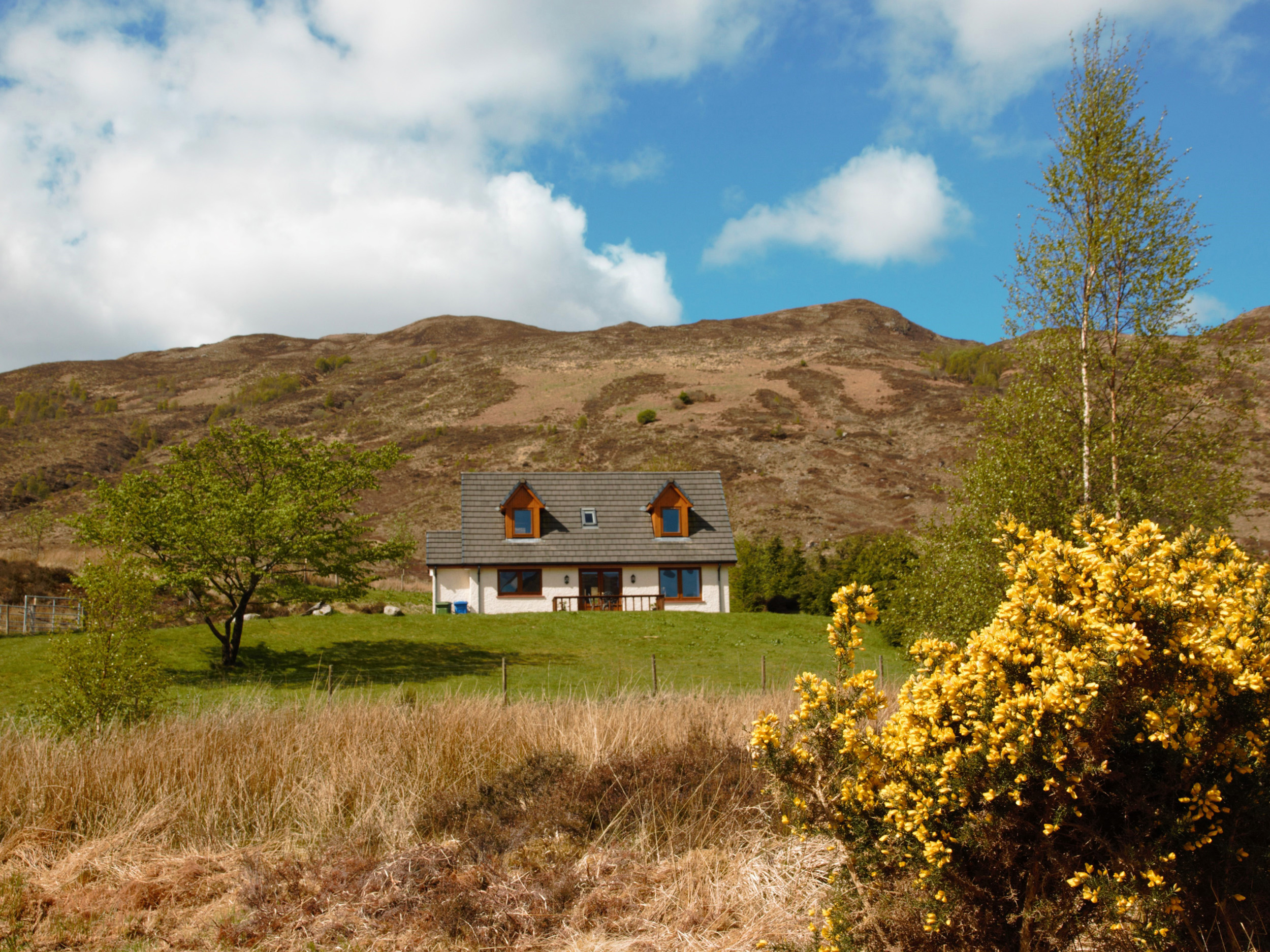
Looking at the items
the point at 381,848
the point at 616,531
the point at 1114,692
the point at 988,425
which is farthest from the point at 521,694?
the point at 616,531

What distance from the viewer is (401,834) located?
7074mm

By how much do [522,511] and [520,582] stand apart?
2.83 m

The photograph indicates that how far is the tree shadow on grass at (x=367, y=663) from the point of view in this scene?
58.9 ft

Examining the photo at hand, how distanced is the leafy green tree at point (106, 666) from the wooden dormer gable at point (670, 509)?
2370 centimetres

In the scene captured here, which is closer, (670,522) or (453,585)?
(453,585)

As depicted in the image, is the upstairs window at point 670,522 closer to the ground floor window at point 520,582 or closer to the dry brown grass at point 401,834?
the ground floor window at point 520,582

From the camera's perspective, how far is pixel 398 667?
1947 cm

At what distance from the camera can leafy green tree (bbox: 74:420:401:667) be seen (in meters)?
18.5

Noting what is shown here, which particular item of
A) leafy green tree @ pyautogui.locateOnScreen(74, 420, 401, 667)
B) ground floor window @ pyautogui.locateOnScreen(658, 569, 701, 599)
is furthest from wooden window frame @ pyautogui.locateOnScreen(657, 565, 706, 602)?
leafy green tree @ pyautogui.locateOnScreen(74, 420, 401, 667)

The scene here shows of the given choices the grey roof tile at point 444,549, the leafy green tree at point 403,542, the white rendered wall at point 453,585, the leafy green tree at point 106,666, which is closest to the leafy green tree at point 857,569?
the leafy green tree at point 403,542

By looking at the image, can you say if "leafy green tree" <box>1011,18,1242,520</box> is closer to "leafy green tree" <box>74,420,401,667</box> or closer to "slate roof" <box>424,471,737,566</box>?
"leafy green tree" <box>74,420,401,667</box>

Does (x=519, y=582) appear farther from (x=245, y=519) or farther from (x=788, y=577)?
(x=245, y=519)

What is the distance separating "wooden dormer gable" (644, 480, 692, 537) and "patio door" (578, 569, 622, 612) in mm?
2473

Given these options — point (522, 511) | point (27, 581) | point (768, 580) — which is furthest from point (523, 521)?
point (27, 581)
